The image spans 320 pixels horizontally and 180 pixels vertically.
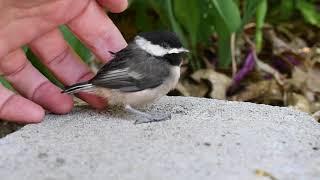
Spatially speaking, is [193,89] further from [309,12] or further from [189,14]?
[309,12]

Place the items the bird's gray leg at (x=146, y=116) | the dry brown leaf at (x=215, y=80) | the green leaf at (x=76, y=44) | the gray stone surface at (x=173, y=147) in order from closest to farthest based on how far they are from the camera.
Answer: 1. the gray stone surface at (x=173, y=147)
2. the bird's gray leg at (x=146, y=116)
3. the green leaf at (x=76, y=44)
4. the dry brown leaf at (x=215, y=80)

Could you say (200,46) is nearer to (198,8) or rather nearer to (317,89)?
(198,8)

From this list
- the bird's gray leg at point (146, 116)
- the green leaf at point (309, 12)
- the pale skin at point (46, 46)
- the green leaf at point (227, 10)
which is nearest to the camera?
the bird's gray leg at point (146, 116)

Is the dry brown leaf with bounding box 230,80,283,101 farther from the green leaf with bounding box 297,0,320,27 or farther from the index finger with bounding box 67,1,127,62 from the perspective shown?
the index finger with bounding box 67,1,127,62

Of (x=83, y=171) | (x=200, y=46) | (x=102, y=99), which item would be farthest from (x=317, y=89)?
(x=83, y=171)

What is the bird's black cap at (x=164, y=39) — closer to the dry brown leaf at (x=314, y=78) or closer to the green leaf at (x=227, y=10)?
the green leaf at (x=227, y=10)

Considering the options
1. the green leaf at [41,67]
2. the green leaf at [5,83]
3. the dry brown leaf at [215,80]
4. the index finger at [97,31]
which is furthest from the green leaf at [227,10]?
the green leaf at [5,83]

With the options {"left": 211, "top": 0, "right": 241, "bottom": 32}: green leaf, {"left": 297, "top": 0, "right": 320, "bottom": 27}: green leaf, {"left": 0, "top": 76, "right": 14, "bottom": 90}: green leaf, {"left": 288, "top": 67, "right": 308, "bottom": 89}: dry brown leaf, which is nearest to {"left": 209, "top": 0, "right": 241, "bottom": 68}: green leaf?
{"left": 211, "top": 0, "right": 241, "bottom": 32}: green leaf
